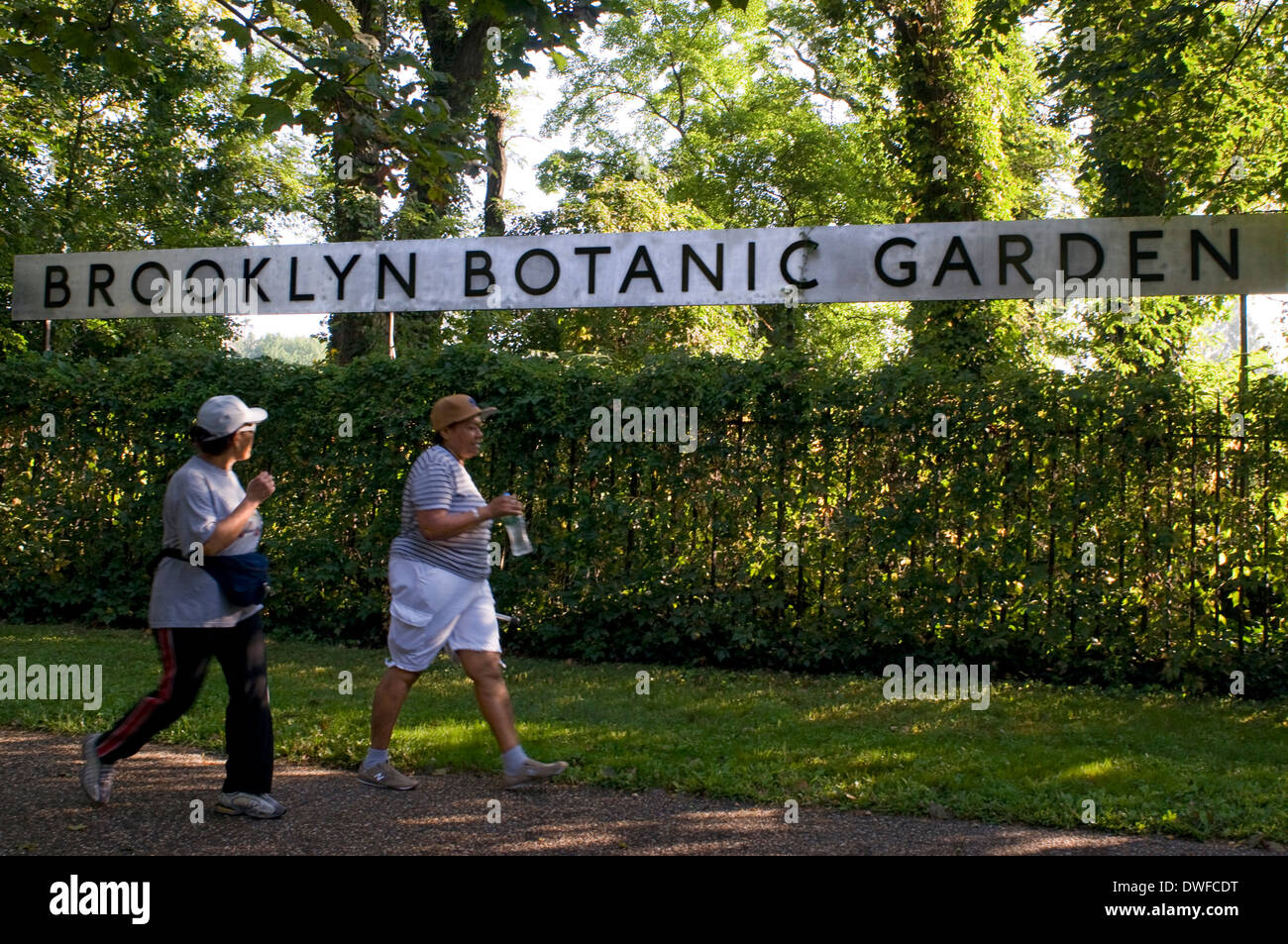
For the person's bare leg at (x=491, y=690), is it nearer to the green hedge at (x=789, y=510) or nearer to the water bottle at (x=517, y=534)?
the water bottle at (x=517, y=534)

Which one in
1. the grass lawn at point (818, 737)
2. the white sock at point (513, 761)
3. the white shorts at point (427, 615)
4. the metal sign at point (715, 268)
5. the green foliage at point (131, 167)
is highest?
the green foliage at point (131, 167)

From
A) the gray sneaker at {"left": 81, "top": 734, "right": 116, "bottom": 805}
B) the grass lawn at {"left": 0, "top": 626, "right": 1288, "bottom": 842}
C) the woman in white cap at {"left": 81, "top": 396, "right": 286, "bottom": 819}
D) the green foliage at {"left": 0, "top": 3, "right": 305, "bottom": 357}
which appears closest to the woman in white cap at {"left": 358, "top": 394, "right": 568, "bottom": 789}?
the grass lawn at {"left": 0, "top": 626, "right": 1288, "bottom": 842}

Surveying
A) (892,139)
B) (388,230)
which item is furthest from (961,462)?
(388,230)

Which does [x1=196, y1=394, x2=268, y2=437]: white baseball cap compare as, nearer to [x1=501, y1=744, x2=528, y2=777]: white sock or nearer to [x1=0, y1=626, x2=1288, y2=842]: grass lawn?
[x1=501, y1=744, x2=528, y2=777]: white sock

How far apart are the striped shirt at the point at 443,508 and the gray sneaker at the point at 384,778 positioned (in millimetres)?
1076

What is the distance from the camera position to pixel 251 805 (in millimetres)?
5215

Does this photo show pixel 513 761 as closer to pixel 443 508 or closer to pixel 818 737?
pixel 443 508

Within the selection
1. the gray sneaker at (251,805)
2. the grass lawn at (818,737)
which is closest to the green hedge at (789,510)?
the grass lawn at (818,737)

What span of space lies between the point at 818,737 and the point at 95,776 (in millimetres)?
4020

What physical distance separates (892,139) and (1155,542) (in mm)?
11542

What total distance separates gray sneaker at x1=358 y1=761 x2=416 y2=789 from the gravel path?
2.6 inches

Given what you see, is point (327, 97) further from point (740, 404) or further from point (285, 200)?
→ point (285, 200)

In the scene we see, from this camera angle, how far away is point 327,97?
7332 millimetres

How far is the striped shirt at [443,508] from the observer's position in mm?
5621
